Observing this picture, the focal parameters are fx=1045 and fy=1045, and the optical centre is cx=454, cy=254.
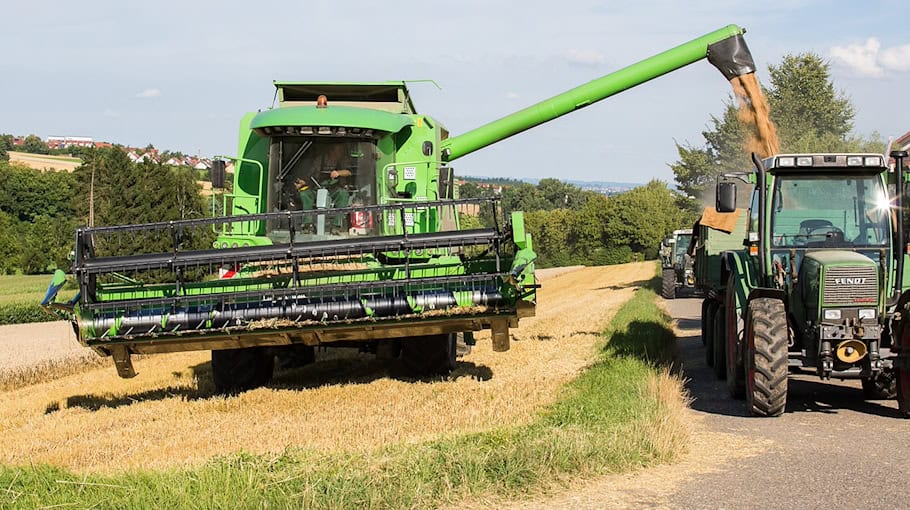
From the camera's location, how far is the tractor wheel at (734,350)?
9852mm

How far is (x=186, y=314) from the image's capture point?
9.39 meters

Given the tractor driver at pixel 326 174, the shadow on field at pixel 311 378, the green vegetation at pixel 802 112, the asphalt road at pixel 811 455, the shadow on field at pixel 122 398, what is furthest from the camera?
the green vegetation at pixel 802 112

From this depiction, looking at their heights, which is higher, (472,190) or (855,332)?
(472,190)

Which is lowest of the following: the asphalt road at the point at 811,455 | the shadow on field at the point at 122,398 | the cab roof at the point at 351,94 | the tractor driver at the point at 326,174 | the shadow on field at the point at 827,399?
the shadow on field at the point at 122,398

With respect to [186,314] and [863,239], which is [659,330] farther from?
[186,314]

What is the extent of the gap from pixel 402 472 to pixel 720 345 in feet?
22.0

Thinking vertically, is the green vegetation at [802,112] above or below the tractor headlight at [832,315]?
above

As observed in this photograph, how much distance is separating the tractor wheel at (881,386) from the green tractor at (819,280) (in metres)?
0.01

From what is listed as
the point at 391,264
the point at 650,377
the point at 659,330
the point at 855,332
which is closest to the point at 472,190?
the point at 659,330

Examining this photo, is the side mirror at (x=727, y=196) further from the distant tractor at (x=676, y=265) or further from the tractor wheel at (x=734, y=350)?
the distant tractor at (x=676, y=265)

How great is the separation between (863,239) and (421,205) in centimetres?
409

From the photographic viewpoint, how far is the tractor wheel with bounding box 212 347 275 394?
10.5 meters

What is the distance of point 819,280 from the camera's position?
8836 mm

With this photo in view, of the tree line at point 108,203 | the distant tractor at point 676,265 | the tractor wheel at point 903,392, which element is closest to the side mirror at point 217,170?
the tractor wheel at point 903,392
